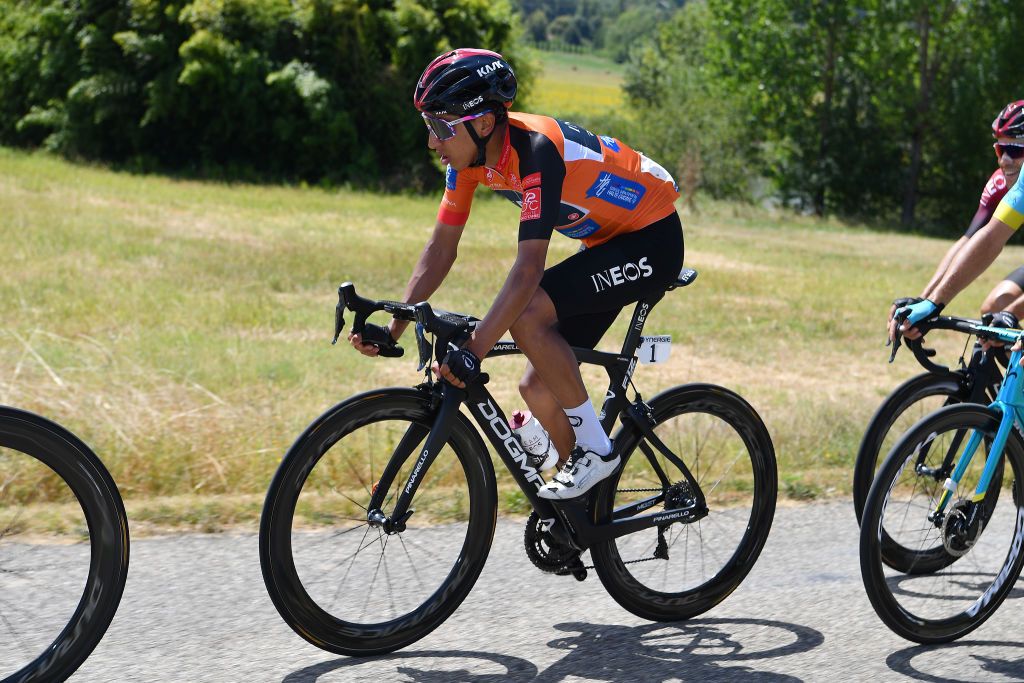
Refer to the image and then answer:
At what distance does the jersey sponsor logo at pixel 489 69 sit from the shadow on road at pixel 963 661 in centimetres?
241

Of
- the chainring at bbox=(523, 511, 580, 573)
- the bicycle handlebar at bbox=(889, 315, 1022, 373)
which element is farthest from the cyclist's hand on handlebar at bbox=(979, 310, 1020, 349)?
the chainring at bbox=(523, 511, 580, 573)

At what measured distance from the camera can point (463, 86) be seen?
148 inches

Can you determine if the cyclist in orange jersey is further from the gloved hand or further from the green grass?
the green grass

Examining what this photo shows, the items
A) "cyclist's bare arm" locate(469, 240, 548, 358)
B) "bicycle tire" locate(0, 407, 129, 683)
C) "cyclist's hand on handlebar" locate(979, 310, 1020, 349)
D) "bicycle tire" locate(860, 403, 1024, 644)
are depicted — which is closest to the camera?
"bicycle tire" locate(0, 407, 129, 683)

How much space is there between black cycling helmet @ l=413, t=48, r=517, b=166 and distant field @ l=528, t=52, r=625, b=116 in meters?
65.5

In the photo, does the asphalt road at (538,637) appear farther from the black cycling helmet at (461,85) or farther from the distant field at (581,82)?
the distant field at (581,82)

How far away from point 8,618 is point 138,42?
31.6 meters

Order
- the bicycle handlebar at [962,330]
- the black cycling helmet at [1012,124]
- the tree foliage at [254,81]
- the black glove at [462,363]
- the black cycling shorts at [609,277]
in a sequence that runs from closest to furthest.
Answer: the black glove at [462,363] → the black cycling shorts at [609,277] → the bicycle handlebar at [962,330] → the black cycling helmet at [1012,124] → the tree foliage at [254,81]

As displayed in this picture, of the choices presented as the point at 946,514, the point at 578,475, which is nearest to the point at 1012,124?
the point at 946,514

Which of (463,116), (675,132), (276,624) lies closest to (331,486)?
(276,624)

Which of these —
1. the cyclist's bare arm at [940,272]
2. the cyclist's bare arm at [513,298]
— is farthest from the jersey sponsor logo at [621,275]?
the cyclist's bare arm at [940,272]

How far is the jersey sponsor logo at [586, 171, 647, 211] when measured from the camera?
411 centimetres

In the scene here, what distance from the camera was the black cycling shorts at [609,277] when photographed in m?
4.04

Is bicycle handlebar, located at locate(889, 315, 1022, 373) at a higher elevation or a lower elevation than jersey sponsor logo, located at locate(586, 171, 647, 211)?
lower
